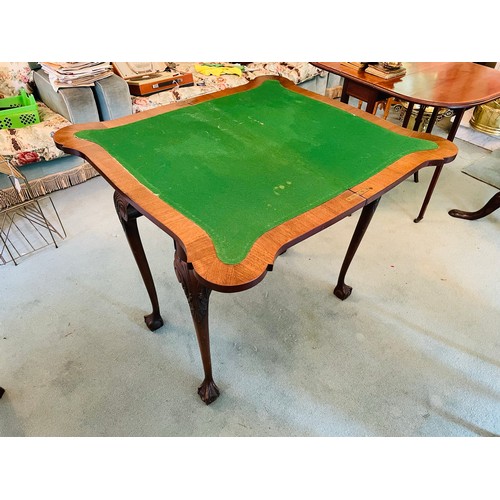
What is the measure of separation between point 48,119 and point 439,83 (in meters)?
2.28

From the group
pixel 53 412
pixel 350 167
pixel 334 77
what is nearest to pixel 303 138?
Answer: pixel 350 167

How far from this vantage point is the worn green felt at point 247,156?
1.01 meters

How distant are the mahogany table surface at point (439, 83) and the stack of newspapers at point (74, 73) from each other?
4.33 ft

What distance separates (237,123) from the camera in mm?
1420

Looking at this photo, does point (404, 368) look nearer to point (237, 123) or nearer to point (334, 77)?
point (237, 123)

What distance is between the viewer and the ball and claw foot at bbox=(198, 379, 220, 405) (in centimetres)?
140

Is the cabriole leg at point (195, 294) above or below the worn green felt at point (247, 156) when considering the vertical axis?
below

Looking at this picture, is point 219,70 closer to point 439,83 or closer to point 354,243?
point 439,83

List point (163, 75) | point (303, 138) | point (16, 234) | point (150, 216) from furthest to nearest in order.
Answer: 1. point (163, 75)
2. point (16, 234)
3. point (303, 138)
4. point (150, 216)

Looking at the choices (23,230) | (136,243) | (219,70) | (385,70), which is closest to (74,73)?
(23,230)

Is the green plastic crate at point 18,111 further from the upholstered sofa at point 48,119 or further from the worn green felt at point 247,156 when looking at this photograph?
the worn green felt at point 247,156

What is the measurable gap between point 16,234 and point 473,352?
241 cm

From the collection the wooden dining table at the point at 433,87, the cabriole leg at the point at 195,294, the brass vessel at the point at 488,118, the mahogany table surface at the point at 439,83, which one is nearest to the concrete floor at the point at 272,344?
the cabriole leg at the point at 195,294

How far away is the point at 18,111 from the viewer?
2188mm
